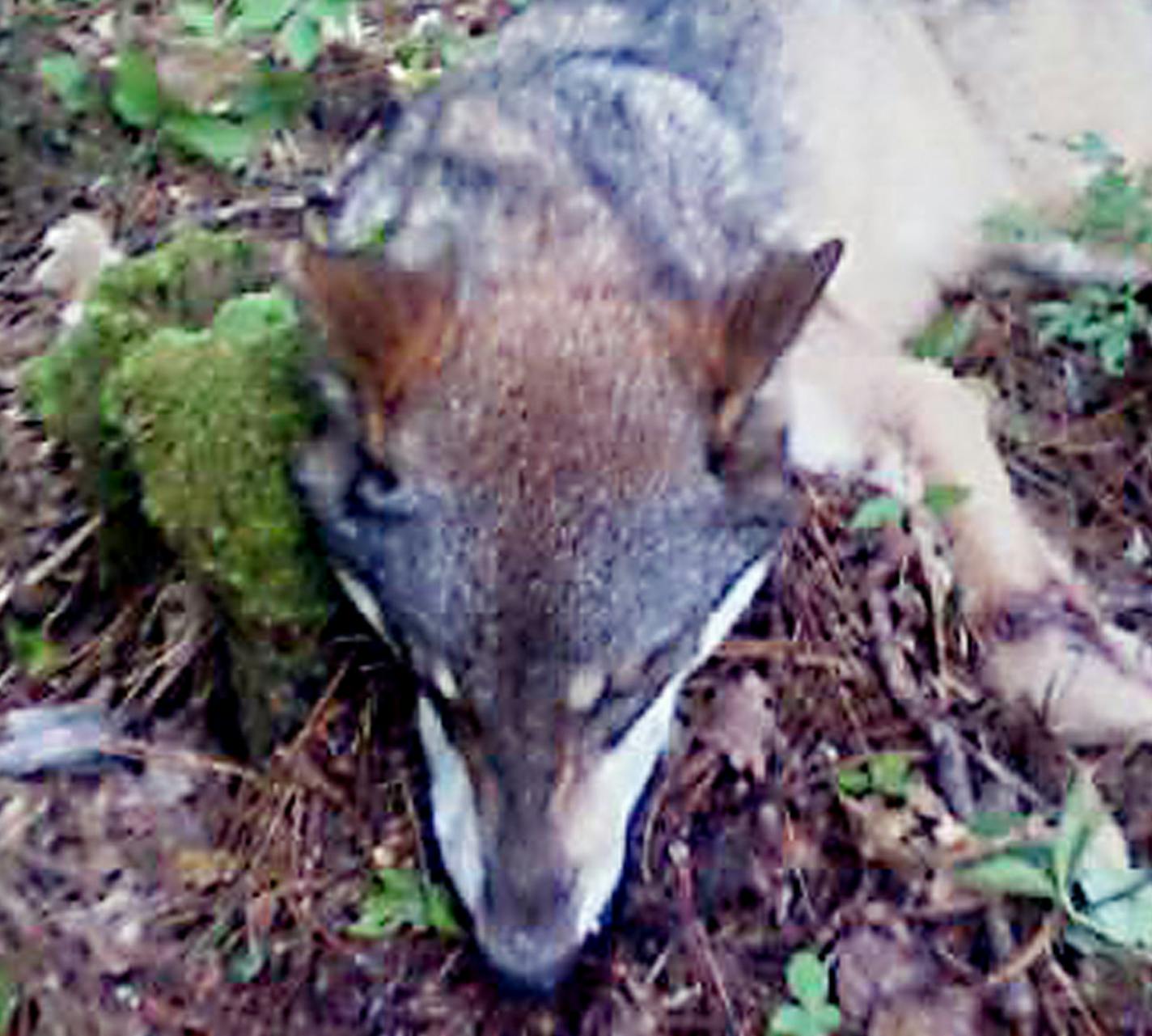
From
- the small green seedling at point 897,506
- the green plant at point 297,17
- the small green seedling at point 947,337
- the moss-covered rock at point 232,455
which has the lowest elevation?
the small green seedling at point 947,337

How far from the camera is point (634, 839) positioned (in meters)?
3.38

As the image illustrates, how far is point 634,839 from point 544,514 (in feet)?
2.63

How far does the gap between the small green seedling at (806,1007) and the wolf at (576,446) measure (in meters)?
0.34

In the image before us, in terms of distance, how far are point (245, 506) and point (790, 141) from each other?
181 cm

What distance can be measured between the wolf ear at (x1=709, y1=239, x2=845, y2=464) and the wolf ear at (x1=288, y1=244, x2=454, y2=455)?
43 centimetres

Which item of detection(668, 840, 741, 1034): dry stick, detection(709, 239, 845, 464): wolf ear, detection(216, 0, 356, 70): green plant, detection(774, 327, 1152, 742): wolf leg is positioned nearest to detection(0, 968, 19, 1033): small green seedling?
detection(668, 840, 741, 1034): dry stick

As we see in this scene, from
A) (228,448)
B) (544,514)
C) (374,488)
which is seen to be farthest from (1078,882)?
(228,448)

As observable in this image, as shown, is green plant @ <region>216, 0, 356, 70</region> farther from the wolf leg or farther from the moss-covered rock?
the wolf leg

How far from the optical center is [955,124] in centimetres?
518

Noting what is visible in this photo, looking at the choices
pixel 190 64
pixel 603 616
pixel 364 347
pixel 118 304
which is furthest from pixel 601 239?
pixel 190 64

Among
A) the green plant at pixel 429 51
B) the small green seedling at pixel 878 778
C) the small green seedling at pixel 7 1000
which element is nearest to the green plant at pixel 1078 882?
the small green seedling at pixel 878 778

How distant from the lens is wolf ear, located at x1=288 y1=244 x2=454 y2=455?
2.90 meters

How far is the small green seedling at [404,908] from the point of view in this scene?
3.26 metres

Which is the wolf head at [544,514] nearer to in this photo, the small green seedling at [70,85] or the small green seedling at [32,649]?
the small green seedling at [32,649]
